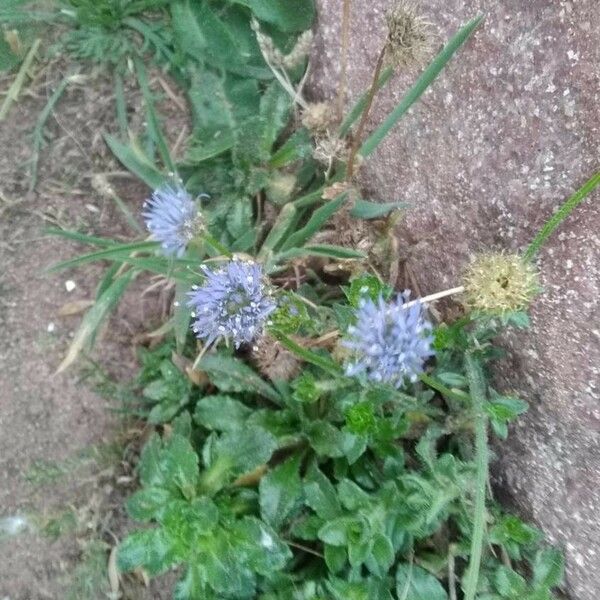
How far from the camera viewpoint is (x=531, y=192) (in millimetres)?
1279

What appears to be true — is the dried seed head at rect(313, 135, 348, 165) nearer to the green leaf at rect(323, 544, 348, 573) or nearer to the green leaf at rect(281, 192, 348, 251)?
the green leaf at rect(281, 192, 348, 251)

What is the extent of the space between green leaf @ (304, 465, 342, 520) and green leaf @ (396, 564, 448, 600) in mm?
156

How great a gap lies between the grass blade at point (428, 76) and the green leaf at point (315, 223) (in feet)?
0.37

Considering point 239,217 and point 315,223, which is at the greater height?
point 315,223

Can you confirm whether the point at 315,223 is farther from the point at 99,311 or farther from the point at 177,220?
the point at 99,311

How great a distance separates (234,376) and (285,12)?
2.38ft

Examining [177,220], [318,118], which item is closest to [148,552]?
[177,220]

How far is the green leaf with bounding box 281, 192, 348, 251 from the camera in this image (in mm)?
1355

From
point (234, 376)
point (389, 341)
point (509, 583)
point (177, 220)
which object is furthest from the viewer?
point (234, 376)

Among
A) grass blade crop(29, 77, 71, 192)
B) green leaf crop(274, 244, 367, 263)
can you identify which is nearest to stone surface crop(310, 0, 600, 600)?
green leaf crop(274, 244, 367, 263)

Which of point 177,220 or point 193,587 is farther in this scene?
point 193,587

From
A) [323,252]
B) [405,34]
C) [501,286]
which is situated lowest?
[323,252]

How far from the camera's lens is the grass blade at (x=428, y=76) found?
1180 millimetres

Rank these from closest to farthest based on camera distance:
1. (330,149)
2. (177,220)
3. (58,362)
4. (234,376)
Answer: (177,220)
(330,149)
(234,376)
(58,362)
